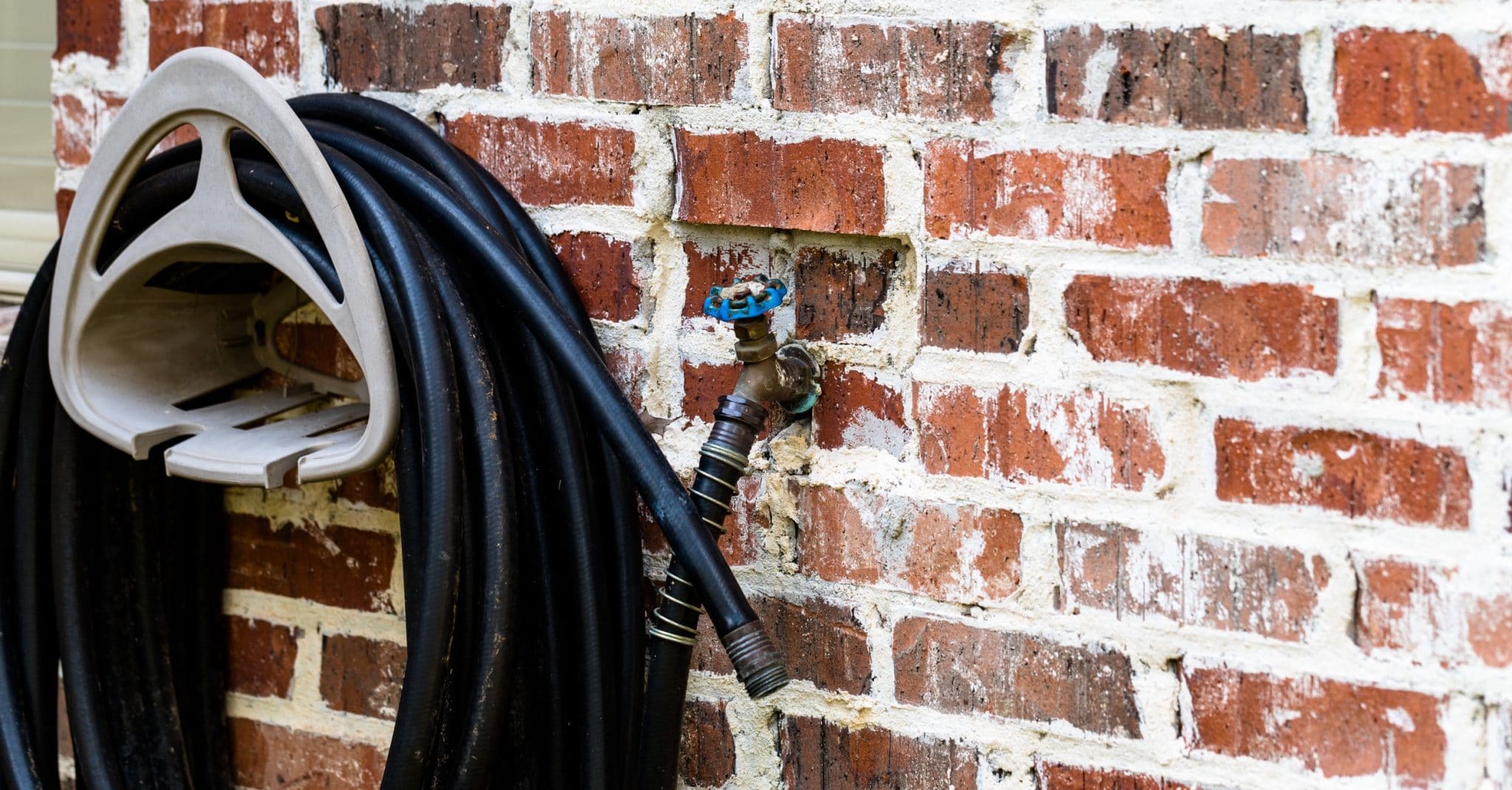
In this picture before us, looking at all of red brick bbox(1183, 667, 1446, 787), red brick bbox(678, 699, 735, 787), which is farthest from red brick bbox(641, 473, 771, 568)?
red brick bbox(1183, 667, 1446, 787)

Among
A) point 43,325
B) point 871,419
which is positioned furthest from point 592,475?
point 43,325

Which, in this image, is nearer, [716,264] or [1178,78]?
[1178,78]

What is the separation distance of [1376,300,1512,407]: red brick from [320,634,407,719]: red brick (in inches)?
35.4

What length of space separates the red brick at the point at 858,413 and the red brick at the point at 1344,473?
0.82 feet

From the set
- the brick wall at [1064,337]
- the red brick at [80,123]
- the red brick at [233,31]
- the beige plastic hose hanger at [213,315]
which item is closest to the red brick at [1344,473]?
the brick wall at [1064,337]

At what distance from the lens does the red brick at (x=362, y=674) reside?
122cm

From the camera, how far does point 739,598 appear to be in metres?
0.87

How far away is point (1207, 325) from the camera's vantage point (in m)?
0.94

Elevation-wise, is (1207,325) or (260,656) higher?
(1207,325)

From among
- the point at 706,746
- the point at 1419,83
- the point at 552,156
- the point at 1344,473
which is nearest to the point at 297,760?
the point at 706,746

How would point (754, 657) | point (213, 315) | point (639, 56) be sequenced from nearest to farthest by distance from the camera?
point (754, 657) < point (639, 56) < point (213, 315)

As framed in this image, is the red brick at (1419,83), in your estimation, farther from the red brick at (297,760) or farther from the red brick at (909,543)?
the red brick at (297,760)

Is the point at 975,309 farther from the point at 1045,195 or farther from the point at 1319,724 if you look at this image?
the point at 1319,724

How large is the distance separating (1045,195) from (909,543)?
304 mm
